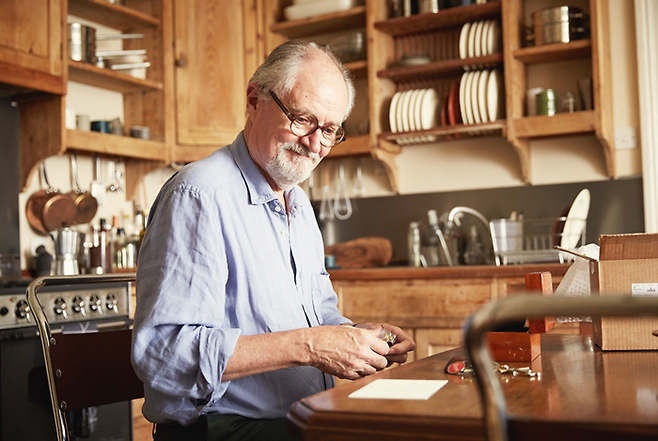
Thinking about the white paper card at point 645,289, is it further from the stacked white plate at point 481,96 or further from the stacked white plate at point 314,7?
the stacked white plate at point 314,7

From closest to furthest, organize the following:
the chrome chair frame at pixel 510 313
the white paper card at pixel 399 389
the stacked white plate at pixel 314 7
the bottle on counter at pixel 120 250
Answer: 1. the chrome chair frame at pixel 510 313
2. the white paper card at pixel 399 389
3. the bottle on counter at pixel 120 250
4. the stacked white plate at pixel 314 7

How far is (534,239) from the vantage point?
10.5 feet

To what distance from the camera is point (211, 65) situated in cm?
364

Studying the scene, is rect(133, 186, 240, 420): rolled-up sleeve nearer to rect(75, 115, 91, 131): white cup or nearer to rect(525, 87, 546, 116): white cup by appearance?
rect(75, 115, 91, 131): white cup

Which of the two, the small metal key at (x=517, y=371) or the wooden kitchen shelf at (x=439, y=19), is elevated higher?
the wooden kitchen shelf at (x=439, y=19)

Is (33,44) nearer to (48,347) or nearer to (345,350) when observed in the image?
(48,347)

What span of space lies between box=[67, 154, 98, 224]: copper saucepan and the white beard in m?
2.19

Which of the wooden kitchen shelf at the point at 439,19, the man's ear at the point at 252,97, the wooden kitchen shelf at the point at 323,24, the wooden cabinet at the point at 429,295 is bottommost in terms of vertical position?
the wooden cabinet at the point at 429,295

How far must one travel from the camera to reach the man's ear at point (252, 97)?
150cm

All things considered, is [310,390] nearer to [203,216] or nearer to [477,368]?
[203,216]

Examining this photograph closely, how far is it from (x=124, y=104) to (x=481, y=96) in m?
1.99

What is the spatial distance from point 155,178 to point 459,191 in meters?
1.79

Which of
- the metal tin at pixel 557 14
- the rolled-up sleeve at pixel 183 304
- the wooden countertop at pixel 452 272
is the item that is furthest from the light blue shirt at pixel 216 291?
the metal tin at pixel 557 14

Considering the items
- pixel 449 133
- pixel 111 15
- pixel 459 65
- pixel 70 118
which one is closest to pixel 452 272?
pixel 449 133
